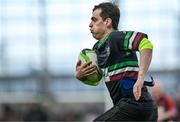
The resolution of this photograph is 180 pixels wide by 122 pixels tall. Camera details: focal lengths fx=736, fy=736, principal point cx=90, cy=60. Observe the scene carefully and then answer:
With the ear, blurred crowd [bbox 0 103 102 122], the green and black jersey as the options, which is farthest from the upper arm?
blurred crowd [bbox 0 103 102 122]

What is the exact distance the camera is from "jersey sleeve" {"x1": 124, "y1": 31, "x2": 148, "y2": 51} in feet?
23.2

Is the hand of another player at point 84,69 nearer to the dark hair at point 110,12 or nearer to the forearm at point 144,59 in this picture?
the dark hair at point 110,12

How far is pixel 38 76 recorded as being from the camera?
1941 cm

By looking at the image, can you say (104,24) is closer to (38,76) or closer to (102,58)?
(102,58)

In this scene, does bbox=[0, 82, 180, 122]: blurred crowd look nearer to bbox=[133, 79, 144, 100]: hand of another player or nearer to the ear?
the ear

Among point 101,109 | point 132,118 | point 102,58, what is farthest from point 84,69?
point 101,109

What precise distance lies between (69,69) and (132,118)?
13443 millimetres

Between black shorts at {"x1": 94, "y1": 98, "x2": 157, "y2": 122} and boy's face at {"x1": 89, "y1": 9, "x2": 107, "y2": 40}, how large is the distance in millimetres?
726

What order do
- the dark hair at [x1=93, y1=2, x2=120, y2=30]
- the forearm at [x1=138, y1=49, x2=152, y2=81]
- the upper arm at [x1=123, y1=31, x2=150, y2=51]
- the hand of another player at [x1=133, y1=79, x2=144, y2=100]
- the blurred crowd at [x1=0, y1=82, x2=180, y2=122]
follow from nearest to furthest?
the hand of another player at [x1=133, y1=79, x2=144, y2=100], the forearm at [x1=138, y1=49, x2=152, y2=81], the upper arm at [x1=123, y1=31, x2=150, y2=51], the dark hair at [x1=93, y1=2, x2=120, y2=30], the blurred crowd at [x1=0, y1=82, x2=180, y2=122]

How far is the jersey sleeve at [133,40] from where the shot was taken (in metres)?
7.06

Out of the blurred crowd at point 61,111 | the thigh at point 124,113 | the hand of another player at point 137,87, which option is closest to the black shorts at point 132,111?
the thigh at point 124,113

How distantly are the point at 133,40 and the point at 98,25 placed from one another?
20.0 inches

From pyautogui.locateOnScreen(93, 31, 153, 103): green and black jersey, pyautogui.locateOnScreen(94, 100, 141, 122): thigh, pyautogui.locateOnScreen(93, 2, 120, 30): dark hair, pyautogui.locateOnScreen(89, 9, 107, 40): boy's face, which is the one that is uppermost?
pyautogui.locateOnScreen(93, 2, 120, 30): dark hair

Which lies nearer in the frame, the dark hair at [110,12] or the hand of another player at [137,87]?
the hand of another player at [137,87]
